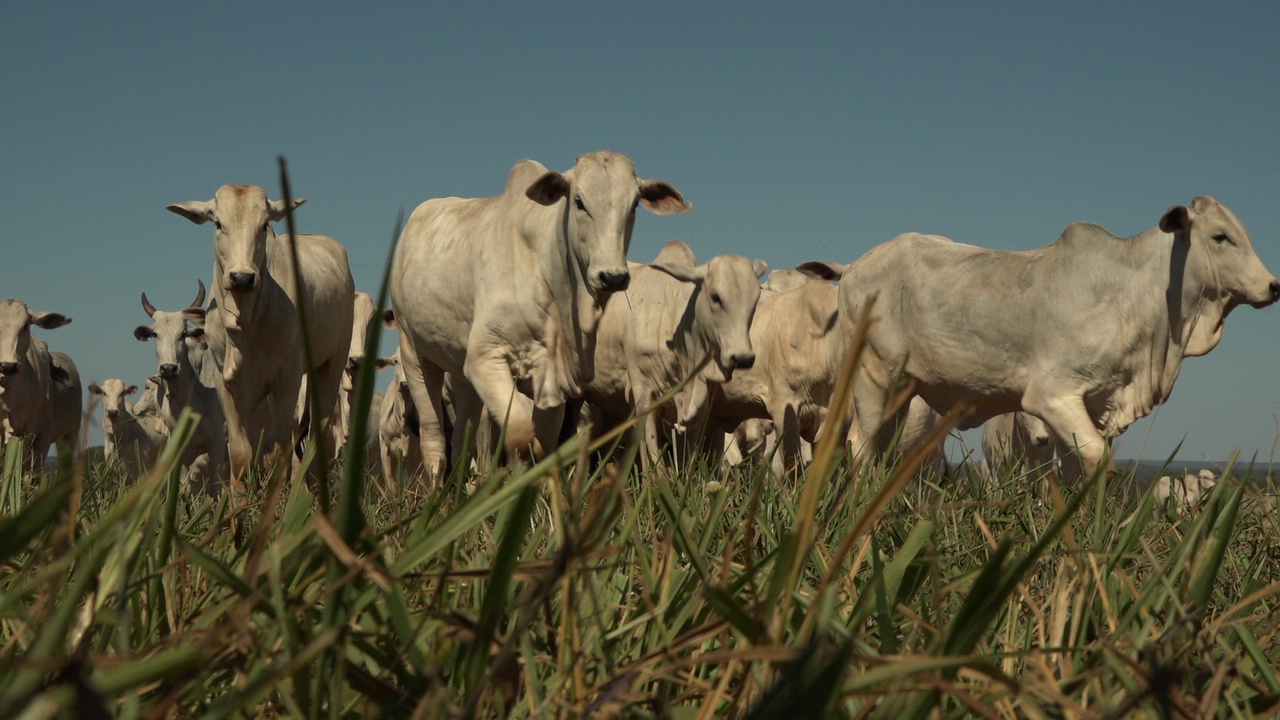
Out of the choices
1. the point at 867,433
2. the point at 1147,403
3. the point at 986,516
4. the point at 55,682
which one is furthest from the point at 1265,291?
the point at 55,682

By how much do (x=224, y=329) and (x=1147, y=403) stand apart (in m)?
6.02

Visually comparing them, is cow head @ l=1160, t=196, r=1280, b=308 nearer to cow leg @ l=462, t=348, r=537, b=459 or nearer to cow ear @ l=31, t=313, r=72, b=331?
cow leg @ l=462, t=348, r=537, b=459

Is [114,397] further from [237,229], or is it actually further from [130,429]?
[237,229]

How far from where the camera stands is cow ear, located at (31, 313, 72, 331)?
1514 centimetres

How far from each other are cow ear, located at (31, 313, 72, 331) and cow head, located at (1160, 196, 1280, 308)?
41.5 feet

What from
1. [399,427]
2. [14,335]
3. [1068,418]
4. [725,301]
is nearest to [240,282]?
[725,301]

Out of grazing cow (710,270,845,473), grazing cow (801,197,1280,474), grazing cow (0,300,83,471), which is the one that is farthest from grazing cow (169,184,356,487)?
grazing cow (0,300,83,471)

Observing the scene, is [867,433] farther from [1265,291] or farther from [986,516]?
[986,516]

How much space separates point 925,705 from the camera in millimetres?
1402

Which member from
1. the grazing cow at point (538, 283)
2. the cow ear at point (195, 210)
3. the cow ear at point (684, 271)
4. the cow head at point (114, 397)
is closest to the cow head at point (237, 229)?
the cow ear at point (195, 210)

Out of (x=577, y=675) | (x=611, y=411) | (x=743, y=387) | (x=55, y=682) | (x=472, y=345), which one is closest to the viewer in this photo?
(x=55, y=682)

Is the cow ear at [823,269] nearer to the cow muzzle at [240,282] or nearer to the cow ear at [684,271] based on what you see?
the cow ear at [684,271]

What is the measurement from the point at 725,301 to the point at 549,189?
122 inches

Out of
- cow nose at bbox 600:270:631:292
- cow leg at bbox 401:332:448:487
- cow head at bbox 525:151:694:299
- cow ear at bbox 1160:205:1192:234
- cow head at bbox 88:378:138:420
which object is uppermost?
cow ear at bbox 1160:205:1192:234
